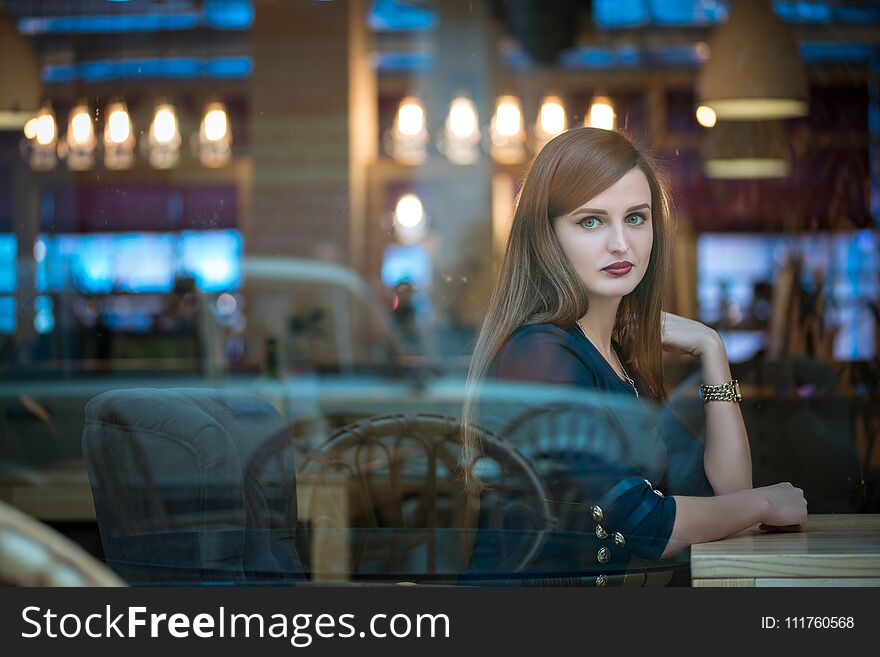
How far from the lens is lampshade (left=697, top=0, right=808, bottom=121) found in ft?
8.06

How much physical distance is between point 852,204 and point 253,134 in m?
4.57

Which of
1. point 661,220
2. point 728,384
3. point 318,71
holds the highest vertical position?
point 318,71

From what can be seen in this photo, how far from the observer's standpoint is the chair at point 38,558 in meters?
0.94

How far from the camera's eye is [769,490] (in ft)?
5.17

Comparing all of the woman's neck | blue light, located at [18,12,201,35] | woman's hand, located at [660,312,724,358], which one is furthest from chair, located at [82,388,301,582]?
blue light, located at [18,12,201,35]

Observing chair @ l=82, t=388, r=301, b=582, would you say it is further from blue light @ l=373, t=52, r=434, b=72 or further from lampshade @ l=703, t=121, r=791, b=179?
blue light @ l=373, t=52, r=434, b=72

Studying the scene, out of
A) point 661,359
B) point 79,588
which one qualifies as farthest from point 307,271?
point 79,588

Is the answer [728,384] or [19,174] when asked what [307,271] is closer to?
[19,174]

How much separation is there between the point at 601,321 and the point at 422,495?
616mm

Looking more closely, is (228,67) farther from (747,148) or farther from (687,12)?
(747,148)

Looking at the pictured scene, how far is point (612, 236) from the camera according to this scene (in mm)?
1546

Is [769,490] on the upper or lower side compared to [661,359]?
lower

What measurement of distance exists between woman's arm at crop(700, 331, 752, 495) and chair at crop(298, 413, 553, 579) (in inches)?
9.8

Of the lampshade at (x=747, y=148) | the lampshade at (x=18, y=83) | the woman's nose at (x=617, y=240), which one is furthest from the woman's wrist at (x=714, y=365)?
the lampshade at (x=18, y=83)
